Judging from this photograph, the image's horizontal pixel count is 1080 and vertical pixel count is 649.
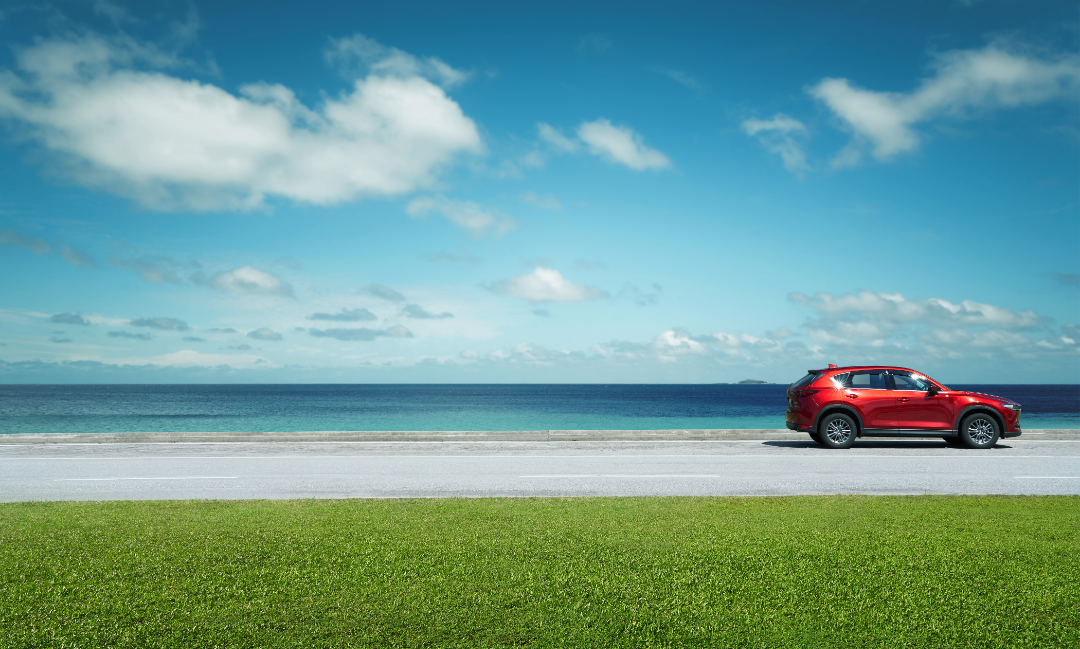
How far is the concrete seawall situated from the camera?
16641mm

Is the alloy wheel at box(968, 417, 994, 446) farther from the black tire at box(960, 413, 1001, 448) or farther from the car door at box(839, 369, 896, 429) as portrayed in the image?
the car door at box(839, 369, 896, 429)

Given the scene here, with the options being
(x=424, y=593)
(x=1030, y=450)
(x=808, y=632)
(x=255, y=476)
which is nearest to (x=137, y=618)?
(x=424, y=593)

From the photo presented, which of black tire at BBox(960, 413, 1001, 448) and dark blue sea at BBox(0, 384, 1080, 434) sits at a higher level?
black tire at BBox(960, 413, 1001, 448)

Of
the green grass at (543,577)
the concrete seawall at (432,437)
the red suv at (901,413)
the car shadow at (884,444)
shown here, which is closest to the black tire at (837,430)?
the red suv at (901,413)

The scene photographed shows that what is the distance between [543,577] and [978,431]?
14169 millimetres

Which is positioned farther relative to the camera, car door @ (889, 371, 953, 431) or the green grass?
car door @ (889, 371, 953, 431)

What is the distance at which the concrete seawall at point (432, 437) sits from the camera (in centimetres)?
1664

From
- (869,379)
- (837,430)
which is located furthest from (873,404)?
(837,430)

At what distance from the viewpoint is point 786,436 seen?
17.2 meters

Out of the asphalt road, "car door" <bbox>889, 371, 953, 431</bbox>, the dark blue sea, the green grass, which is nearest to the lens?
the green grass

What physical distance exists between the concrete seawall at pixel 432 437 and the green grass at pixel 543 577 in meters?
9.94

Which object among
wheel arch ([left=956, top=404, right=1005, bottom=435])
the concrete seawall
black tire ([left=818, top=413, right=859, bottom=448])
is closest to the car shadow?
black tire ([left=818, top=413, right=859, bottom=448])

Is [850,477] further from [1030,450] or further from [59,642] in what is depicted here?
[59,642]

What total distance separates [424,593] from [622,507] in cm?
335
